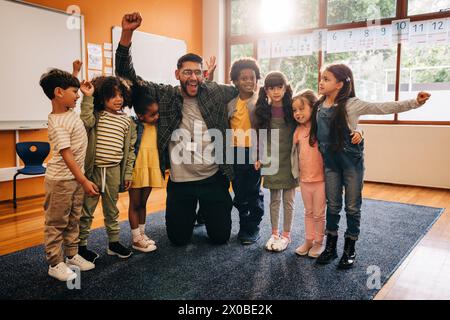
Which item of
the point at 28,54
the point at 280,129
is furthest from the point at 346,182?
the point at 28,54

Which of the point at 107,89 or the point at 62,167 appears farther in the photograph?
the point at 107,89

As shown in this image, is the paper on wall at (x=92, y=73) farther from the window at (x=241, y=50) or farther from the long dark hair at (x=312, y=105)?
the long dark hair at (x=312, y=105)

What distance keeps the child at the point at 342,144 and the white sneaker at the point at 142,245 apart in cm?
101

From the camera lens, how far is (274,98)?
230cm

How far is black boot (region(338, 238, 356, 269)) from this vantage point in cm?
208

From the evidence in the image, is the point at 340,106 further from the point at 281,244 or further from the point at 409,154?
the point at 409,154

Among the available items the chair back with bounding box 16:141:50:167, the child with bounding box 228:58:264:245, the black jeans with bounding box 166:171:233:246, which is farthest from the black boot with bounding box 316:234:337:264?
the chair back with bounding box 16:141:50:167

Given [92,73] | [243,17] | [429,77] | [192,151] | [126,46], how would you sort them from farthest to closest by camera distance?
[243,17], [429,77], [92,73], [192,151], [126,46]

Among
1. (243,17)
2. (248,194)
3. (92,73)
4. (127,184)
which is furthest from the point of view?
(243,17)

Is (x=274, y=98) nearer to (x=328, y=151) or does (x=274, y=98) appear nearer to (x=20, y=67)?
(x=328, y=151)

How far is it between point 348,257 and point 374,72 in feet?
10.7

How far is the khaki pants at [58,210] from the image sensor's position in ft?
6.14

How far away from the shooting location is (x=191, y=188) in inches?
96.8
